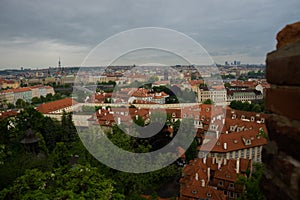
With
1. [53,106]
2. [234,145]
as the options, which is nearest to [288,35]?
[234,145]

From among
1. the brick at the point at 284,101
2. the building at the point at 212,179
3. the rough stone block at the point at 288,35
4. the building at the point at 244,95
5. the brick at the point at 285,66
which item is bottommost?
the building at the point at 212,179

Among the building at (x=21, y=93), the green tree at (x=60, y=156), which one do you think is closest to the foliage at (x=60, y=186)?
the green tree at (x=60, y=156)

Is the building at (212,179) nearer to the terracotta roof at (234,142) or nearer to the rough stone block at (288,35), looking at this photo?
the terracotta roof at (234,142)

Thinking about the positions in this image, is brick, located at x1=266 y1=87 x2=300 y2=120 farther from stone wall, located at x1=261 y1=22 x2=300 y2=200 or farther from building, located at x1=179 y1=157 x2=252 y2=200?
building, located at x1=179 y1=157 x2=252 y2=200

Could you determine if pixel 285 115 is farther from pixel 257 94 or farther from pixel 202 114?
pixel 257 94

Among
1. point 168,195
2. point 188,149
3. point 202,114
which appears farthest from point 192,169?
point 202,114

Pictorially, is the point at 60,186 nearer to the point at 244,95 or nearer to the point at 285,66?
the point at 285,66
